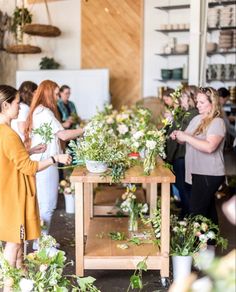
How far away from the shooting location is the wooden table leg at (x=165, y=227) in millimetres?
2812

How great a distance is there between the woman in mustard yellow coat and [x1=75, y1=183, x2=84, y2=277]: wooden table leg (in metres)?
0.32

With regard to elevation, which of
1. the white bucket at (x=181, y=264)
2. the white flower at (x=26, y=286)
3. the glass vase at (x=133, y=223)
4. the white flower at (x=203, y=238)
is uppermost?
the white flower at (x=26, y=286)

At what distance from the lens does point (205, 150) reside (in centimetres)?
296

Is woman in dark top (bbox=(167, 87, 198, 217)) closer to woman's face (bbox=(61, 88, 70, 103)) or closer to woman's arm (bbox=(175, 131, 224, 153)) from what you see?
woman's arm (bbox=(175, 131, 224, 153))

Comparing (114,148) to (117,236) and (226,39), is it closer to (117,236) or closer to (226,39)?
(117,236)

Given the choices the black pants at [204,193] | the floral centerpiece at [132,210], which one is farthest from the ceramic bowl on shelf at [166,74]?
the black pants at [204,193]

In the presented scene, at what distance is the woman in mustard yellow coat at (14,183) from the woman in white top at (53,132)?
0.78 m

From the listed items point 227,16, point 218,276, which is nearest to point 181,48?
point 227,16

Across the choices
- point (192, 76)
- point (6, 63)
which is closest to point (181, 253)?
point (192, 76)

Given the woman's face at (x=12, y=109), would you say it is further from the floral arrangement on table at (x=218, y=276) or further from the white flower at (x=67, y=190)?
the white flower at (x=67, y=190)

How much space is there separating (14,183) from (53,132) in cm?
87

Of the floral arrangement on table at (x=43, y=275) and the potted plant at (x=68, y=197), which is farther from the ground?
the floral arrangement on table at (x=43, y=275)

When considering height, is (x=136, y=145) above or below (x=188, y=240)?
above

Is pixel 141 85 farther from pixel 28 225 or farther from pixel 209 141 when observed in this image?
pixel 28 225
